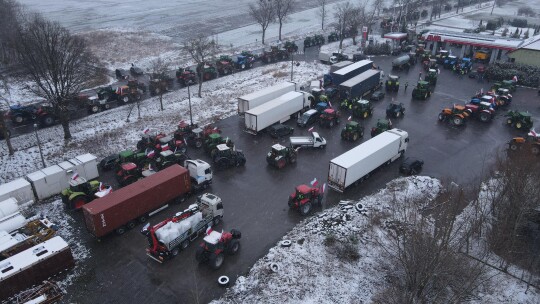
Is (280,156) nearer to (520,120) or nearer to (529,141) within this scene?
(529,141)

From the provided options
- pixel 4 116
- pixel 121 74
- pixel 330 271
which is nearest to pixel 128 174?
pixel 330 271

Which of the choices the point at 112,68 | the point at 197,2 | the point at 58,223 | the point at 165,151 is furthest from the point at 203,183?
the point at 197,2

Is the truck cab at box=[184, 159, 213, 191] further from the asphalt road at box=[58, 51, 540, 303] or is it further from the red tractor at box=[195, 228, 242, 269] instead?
the red tractor at box=[195, 228, 242, 269]

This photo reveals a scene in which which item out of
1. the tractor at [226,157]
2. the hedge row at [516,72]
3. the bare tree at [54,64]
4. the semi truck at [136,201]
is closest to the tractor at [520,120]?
the hedge row at [516,72]

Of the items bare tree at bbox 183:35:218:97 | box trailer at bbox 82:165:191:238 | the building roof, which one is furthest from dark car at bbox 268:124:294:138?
the building roof

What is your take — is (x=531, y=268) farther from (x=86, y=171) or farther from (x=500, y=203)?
(x=86, y=171)

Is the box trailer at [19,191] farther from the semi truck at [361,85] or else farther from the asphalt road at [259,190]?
the semi truck at [361,85]
